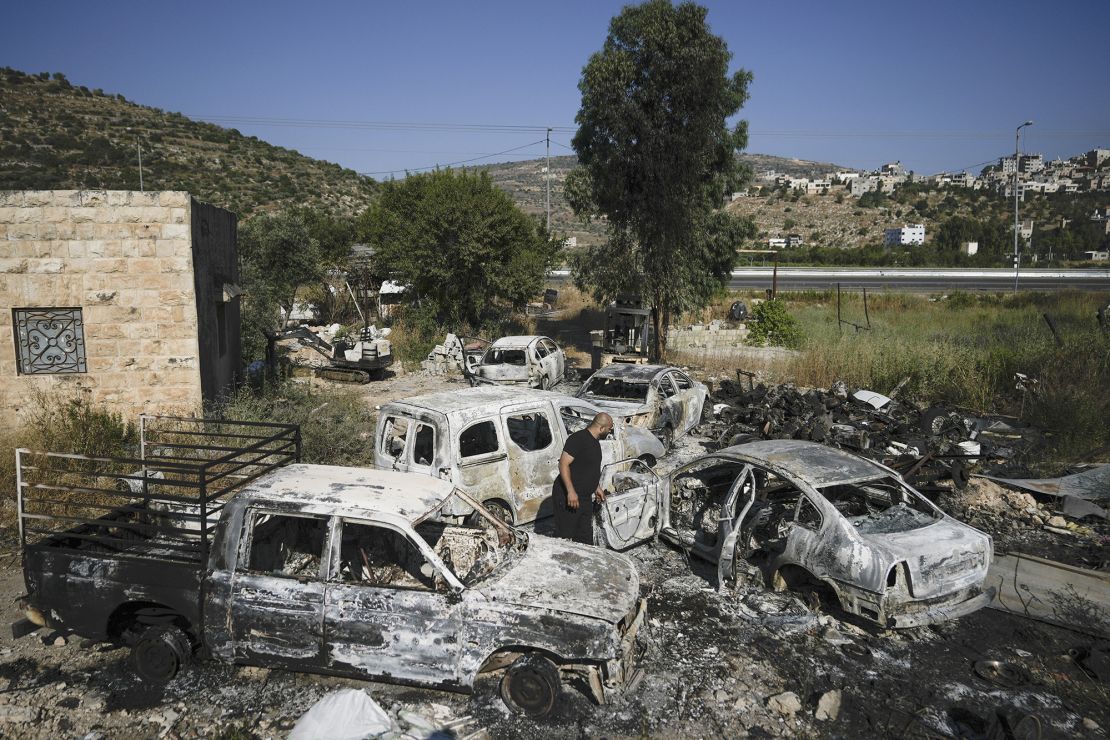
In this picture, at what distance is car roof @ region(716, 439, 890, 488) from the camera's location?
22.0 ft

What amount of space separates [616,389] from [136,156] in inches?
1848

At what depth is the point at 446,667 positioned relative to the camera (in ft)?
16.1

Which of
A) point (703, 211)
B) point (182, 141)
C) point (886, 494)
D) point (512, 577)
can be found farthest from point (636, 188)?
point (182, 141)

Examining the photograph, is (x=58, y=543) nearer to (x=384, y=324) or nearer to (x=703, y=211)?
(x=703, y=211)

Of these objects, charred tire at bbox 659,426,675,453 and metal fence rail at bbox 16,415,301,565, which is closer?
metal fence rail at bbox 16,415,301,565

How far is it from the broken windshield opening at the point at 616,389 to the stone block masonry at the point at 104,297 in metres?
6.76

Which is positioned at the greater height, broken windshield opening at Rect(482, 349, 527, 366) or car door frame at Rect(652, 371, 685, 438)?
broken windshield opening at Rect(482, 349, 527, 366)

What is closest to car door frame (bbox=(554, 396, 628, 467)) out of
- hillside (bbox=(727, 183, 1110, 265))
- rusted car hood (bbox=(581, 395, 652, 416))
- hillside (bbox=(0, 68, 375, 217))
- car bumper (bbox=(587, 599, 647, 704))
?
rusted car hood (bbox=(581, 395, 652, 416))

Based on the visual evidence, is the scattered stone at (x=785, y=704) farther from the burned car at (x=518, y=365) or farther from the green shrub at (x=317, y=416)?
the burned car at (x=518, y=365)

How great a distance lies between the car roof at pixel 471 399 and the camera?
7.89 m

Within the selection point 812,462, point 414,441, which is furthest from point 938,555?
point 414,441

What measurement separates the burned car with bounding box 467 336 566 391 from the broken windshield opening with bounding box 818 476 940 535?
9.70 metres

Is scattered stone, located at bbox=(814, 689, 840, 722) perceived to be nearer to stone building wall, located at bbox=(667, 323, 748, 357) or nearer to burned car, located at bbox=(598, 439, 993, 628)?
burned car, located at bbox=(598, 439, 993, 628)

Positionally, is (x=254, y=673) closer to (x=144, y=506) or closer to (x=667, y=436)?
(x=144, y=506)
